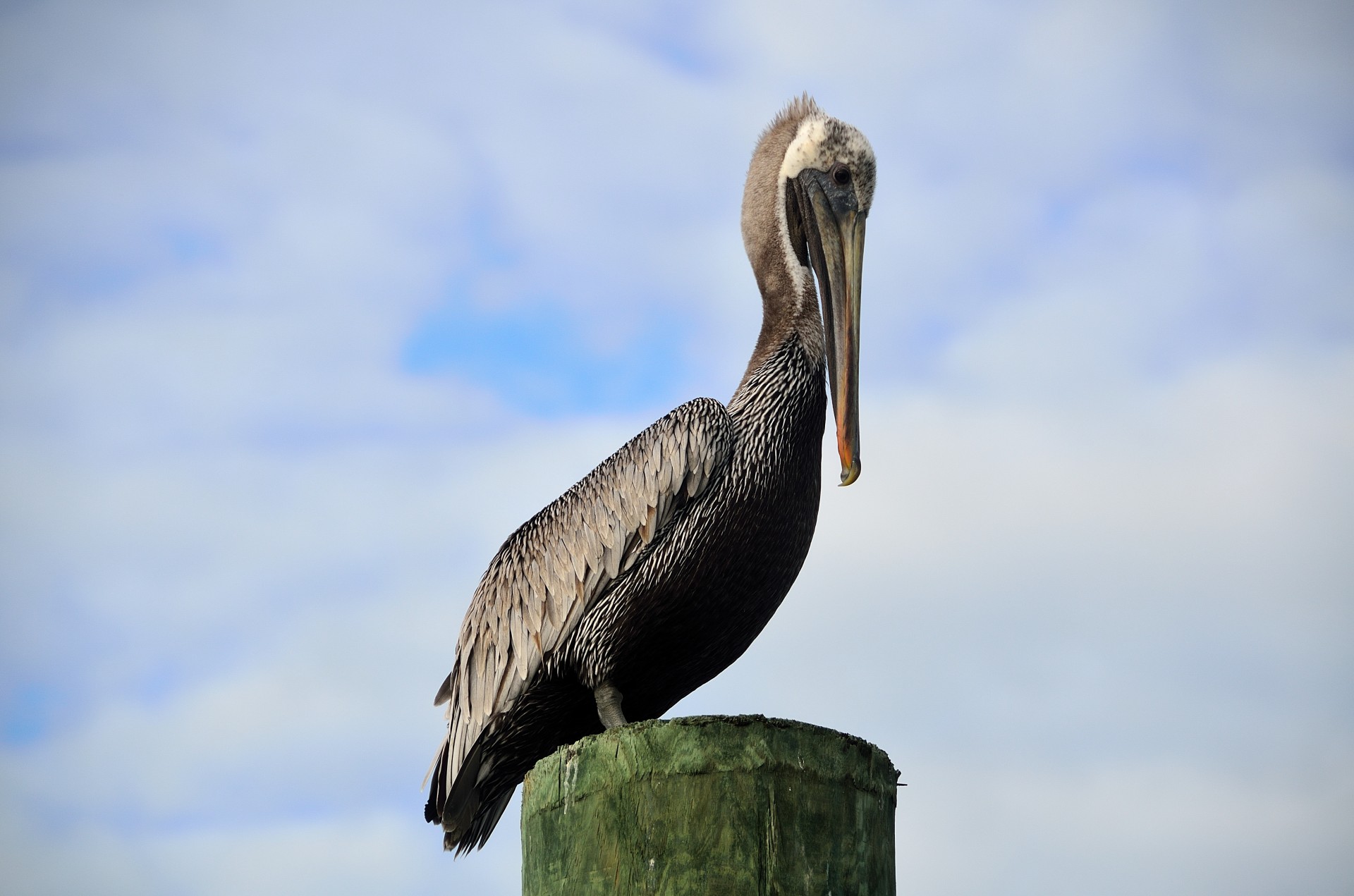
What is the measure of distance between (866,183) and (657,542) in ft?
5.92

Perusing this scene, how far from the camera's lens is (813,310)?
20.4ft

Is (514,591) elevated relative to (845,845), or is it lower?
elevated

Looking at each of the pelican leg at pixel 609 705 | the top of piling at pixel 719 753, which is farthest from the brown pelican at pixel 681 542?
the top of piling at pixel 719 753

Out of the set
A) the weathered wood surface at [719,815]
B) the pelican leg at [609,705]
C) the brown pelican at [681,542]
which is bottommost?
the weathered wood surface at [719,815]

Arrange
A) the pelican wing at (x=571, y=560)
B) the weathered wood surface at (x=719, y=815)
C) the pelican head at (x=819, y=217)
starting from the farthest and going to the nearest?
the pelican head at (x=819, y=217) < the pelican wing at (x=571, y=560) < the weathered wood surface at (x=719, y=815)

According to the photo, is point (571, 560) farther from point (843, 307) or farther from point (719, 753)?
point (719, 753)

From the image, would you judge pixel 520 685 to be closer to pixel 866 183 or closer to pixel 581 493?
pixel 581 493

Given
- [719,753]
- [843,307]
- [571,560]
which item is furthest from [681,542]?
[719,753]

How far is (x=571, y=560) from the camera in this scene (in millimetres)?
5965

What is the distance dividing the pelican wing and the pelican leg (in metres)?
0.33

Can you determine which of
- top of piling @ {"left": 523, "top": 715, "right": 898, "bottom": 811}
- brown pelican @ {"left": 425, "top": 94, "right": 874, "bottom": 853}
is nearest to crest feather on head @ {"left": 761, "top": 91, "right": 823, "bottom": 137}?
brown pelican @ {"left": 425, "top": 94, "right": 874, "bottom": 853}

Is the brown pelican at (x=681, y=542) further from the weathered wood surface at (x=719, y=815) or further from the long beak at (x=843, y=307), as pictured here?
the weathered wood surface at (x=719, y=815)

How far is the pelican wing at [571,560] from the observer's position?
568 cm

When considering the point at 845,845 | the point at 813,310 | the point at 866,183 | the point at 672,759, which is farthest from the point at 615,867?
the point at 866,183
